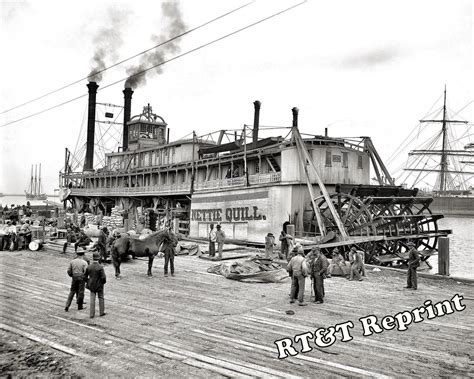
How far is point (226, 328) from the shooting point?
27.5 feet

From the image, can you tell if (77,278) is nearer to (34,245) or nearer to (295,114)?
(34,245)

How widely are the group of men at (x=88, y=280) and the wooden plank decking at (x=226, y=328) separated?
0.29 meters

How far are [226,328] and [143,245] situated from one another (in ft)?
24.6

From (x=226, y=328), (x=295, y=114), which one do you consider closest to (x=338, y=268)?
(x=226, y=328)

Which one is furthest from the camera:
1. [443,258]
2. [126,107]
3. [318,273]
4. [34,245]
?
[126,107]

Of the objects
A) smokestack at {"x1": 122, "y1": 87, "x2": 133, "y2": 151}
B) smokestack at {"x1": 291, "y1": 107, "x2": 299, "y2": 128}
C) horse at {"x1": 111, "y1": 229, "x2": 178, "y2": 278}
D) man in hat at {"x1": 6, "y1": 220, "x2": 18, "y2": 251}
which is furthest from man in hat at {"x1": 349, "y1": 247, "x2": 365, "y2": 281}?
smokestack at {"x1": 122, "y1": 87, "x2": 133, "y2": 151}

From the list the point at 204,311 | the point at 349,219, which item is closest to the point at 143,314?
the point at 204,311

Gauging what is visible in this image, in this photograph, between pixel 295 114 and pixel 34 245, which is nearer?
pixel 34 245

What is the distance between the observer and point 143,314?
9422mm

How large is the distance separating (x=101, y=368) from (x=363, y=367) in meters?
4.11

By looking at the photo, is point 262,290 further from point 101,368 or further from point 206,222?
point 206,222

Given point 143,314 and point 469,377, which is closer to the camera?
point 469,377

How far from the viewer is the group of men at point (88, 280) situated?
913cm

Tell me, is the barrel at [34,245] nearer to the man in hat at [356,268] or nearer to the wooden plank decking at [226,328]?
the wooden plank decking at [226,328]
